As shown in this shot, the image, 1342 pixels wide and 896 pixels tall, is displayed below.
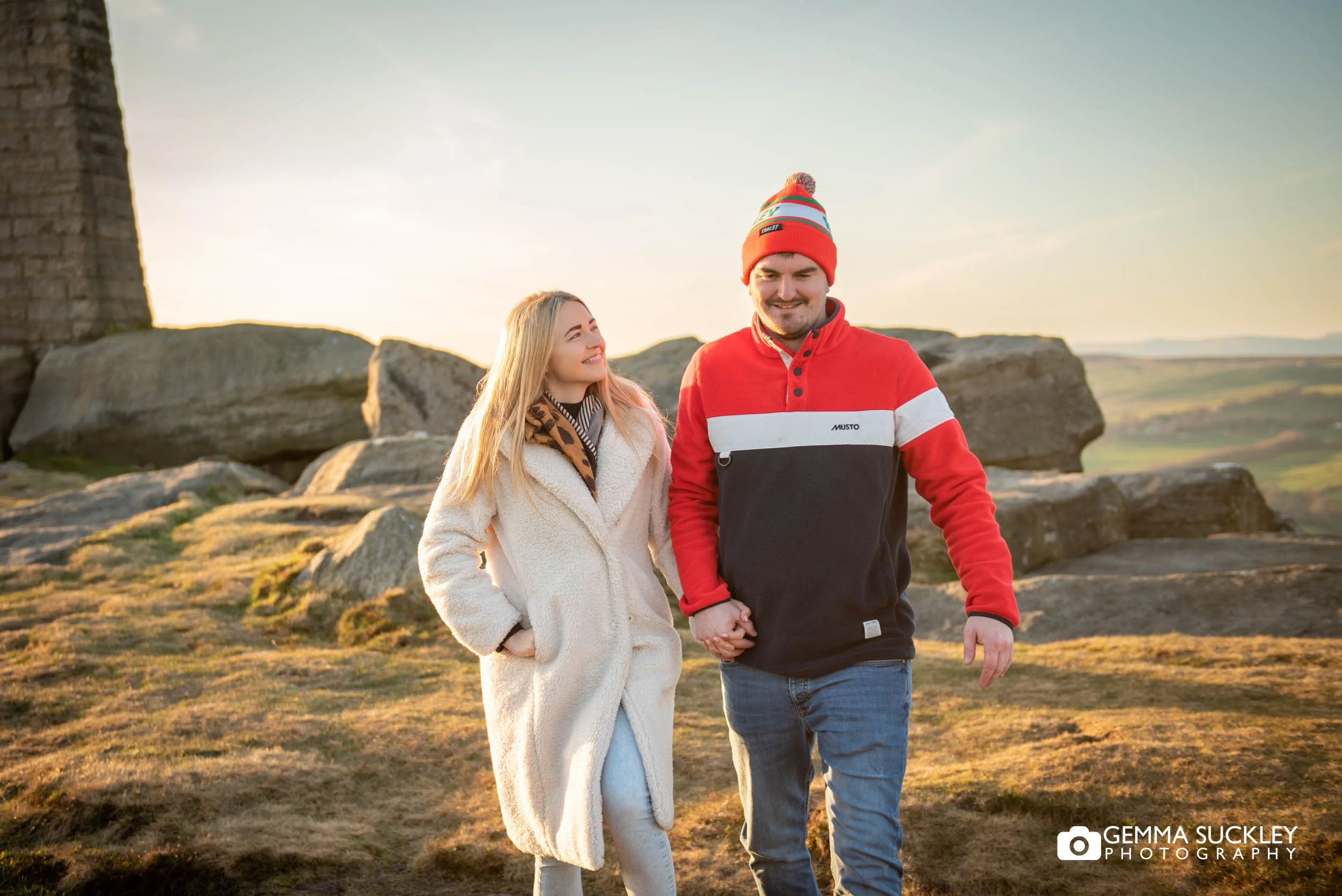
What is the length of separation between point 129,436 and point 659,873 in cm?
1529

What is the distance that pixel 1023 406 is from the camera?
38.7ft

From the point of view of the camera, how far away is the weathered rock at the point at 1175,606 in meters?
6.58

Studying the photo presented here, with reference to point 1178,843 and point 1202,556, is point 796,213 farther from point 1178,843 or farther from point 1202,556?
point 1202,556

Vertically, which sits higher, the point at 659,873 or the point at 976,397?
the point at 976,397

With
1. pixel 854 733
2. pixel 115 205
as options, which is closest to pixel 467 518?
pixel 854 733

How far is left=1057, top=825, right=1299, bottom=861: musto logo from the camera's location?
3.13m

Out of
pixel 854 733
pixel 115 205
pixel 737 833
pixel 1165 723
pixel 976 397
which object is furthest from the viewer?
pixel 115 205

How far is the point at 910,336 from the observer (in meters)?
13.4

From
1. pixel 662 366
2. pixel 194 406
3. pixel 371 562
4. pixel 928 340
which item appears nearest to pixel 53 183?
pixel 194 406

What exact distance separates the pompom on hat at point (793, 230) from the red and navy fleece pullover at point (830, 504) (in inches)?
8.4

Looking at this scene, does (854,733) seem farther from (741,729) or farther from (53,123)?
(53,123)

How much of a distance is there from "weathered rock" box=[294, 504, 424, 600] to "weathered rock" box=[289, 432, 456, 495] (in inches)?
120

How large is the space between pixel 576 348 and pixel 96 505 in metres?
9.91

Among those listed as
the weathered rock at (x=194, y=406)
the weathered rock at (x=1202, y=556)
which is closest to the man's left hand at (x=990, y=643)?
the weathered rock at (x=1202, y=556)
